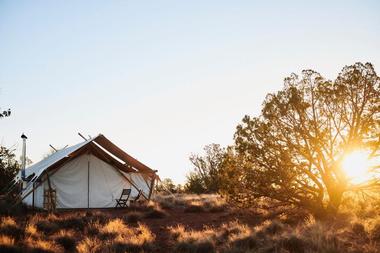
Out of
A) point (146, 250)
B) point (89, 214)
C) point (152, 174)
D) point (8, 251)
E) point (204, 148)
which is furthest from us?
point (204, 148)

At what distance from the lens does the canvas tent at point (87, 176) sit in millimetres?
17922

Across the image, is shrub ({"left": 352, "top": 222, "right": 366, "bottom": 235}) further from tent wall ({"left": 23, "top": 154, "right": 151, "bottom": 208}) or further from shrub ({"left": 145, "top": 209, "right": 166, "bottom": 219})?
tent wall ({"left": 23, "top": 154, "right": 151, "bottom": 208})

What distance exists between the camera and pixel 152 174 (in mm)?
20750

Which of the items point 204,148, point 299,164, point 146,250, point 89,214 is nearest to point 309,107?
point 299,164

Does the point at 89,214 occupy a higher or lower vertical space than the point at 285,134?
lower

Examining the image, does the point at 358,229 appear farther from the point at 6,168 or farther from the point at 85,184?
the point at 6,168

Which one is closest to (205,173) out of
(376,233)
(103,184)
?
(103,184)

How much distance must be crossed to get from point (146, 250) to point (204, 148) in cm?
2723

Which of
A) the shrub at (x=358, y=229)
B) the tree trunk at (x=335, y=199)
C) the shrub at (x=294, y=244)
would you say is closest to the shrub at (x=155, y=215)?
the tree trunk at (x=335, y=199)

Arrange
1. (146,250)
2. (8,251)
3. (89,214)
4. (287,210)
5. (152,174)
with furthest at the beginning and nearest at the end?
(152,174) → (89,214) → (287,210) → (146,250) → (8,251)

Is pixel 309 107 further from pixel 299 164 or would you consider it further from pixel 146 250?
pixel 146 250

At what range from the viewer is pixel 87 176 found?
1902cm

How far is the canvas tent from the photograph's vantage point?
17922 mm

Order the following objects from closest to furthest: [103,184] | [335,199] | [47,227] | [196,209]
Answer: [47,227] → [335,199] → [196,209] → [103,184]
